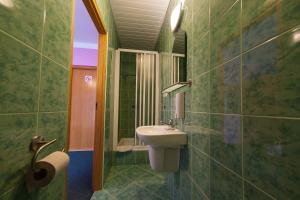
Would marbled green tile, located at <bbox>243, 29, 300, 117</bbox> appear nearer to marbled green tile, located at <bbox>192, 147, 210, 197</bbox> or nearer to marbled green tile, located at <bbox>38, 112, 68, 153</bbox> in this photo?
marbled green tile, located at <bbox>192, 147, 210, 197</bbox>

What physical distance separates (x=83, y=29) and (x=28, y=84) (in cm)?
275

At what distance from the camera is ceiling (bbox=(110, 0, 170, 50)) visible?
212cm

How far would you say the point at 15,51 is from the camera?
507 mm

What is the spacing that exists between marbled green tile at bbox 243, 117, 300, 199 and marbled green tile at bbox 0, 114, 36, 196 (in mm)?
855

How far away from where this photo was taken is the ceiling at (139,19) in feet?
6.97

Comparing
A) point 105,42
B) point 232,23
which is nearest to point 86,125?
point 105,42

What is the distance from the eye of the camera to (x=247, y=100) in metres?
0.60

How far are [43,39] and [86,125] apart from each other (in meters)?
3.10

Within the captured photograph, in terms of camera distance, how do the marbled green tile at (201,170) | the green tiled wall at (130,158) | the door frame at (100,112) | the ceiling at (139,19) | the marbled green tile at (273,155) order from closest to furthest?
the marbled green tile at (273,155) → the marbled green tile at (201,170) → the door frame at (100,112) → the ceiling at (139,19) → the green tiled wall at (130,158)

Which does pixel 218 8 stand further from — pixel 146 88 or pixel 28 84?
pixel 146 88

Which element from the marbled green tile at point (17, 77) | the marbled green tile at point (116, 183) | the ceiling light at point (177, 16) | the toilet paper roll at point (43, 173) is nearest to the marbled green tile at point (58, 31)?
the marbled green tile at point (17, 77)

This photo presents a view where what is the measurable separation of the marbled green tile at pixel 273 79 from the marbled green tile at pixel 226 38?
4.2 inches

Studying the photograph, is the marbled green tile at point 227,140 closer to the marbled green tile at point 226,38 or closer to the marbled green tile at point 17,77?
the marbled green tile at point 226,38

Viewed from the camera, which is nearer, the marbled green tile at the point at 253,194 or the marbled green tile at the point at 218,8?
the marbled green tile at the point at 253,194
